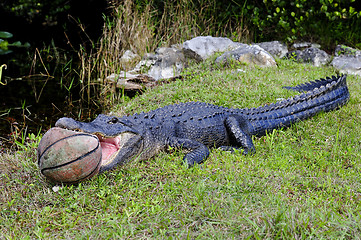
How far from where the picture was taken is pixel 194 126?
390 centimetres

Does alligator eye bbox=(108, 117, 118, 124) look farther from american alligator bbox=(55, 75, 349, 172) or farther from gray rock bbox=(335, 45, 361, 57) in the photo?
gray rock bbox=(335, 45, 361, 57)

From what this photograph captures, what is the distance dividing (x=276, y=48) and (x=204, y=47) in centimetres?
186

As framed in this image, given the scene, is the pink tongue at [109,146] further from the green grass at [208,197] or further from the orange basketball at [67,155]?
the orange basketball at [67,155]

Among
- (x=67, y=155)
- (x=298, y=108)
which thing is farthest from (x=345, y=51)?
(x=67, y=155)

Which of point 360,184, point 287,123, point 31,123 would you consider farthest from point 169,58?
point 360,184

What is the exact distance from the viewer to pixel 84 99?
22.9ft

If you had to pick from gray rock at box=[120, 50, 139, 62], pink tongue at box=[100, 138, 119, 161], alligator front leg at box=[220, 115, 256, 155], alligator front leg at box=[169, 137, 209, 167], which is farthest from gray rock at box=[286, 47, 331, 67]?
pink tongue at box=[100, 138, 119, 161]

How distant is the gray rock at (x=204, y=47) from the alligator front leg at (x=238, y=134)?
3780mm

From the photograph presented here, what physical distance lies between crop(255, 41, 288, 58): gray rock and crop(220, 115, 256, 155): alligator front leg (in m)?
4.64

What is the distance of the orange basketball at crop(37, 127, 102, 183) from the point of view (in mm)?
2803

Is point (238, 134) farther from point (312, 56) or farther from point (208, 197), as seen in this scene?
point (312, 56)

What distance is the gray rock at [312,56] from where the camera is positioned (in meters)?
7.88

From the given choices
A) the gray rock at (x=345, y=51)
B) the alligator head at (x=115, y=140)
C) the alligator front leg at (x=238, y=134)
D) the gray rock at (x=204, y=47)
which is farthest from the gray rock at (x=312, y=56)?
the alligator head at (x=115, y=140)

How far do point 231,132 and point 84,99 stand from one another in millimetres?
3911
